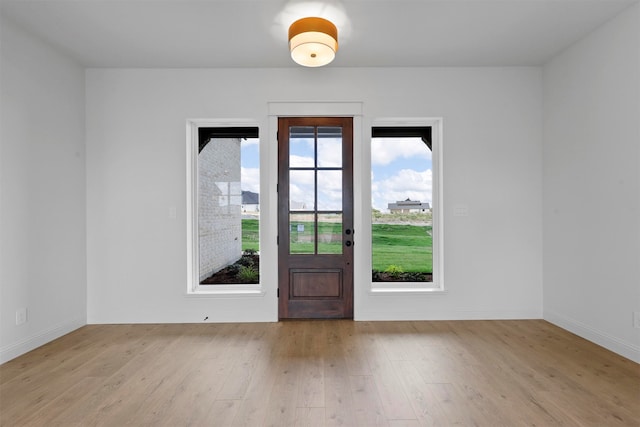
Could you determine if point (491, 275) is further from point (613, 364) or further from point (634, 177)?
→ point (634, 177)

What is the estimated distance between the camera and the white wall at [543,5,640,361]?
2.70 metres

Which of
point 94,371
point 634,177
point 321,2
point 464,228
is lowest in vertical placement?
point 94,371

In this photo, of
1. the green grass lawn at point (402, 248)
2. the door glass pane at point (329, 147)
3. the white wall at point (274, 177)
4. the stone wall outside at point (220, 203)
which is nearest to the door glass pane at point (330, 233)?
the white wall at point (274, 177)

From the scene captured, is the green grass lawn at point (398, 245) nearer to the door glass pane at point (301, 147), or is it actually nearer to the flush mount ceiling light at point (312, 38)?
the door glass pane at point (301, 147)

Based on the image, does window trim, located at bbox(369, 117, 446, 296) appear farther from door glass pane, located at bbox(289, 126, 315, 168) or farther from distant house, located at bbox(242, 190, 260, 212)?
distant house, located at bbox(242, 190, 260, 212)

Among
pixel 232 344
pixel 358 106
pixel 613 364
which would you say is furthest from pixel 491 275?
pixel 232 344

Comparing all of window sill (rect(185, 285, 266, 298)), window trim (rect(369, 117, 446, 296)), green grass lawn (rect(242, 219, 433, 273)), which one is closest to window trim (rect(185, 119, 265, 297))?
window sill (rect(185, 285, 266, 298))

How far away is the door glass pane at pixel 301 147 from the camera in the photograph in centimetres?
375

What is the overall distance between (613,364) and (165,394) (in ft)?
11.4

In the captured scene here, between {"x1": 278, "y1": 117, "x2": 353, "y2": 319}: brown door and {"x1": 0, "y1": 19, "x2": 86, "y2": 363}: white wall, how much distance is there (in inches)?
86.9

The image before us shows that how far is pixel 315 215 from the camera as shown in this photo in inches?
148

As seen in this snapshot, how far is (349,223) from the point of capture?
3.75 m

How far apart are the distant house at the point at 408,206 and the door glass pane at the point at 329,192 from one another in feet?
4.42

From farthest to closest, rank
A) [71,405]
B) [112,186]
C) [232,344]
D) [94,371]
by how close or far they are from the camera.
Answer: [112,186], [232,344], [94,371], [71,405]
